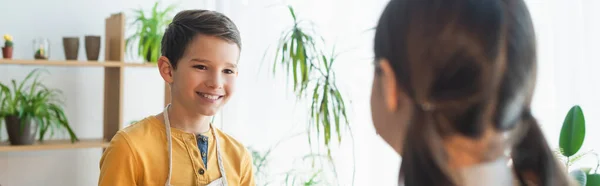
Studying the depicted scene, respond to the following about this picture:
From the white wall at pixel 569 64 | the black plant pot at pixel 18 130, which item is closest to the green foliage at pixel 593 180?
the white wall at pixel 569 64

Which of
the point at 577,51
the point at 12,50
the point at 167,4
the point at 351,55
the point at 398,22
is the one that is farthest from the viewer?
the point at 167,4

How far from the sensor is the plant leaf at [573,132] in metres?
2.18

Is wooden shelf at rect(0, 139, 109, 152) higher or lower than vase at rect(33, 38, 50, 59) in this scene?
lower

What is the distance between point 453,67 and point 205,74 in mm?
1152

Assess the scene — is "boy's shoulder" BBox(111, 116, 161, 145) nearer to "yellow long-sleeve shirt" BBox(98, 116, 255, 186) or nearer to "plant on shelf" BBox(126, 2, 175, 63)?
"yellow long-sleeve shirt" BBox(98, 116, 255, 186)

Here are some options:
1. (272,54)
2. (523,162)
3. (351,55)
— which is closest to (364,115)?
(351,55)

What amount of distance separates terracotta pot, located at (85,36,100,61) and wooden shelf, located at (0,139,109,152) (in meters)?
0.41

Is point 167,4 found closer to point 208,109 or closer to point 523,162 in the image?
point 208,109

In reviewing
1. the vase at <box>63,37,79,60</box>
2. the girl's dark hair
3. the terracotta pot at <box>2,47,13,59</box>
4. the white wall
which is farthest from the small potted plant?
the girl's dark hair

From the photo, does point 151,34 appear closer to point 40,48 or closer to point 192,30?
point 40,48

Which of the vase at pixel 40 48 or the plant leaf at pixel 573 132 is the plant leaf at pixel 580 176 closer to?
the plant leaf at pixel 573 132

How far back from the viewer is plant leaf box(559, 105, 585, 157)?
7.16 ft

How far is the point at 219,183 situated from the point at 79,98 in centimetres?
241

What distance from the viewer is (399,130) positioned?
31.5 inches
